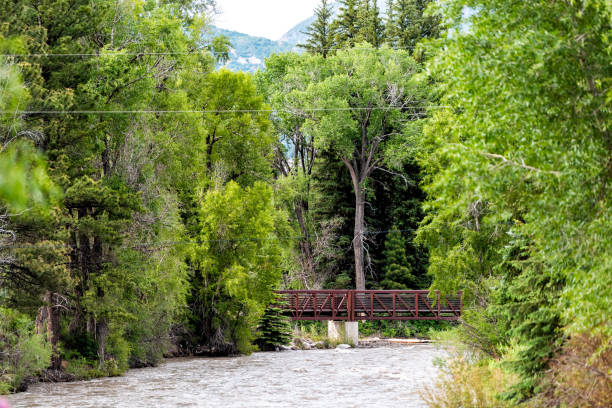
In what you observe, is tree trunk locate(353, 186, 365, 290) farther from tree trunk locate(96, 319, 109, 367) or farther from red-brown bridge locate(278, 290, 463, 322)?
tree trunk locate(96, 319, 109, 367)

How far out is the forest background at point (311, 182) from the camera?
8.36m

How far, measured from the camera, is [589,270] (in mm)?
8367

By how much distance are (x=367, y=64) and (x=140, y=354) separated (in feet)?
67.7

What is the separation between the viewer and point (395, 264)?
1665 inches

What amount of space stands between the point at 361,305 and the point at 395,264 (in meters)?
4.29

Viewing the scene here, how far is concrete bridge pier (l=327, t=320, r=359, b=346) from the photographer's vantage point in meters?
38.3

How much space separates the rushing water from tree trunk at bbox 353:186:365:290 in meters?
11.0

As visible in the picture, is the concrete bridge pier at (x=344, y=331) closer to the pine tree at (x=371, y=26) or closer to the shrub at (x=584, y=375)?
the pine tree at (x=371, y=26)

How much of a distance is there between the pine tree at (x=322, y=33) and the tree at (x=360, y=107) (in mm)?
7097

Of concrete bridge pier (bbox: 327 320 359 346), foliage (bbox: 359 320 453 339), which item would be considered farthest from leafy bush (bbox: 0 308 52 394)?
foliage (bbox: 359 320 453 339)

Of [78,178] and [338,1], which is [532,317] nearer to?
[78,178]

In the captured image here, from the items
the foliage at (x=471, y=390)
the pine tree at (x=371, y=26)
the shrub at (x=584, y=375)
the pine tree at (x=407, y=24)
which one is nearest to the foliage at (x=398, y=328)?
the pine tree at (x=407, y=24)

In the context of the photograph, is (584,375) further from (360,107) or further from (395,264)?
(360,107)

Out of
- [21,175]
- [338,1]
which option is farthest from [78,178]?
[338,1]
